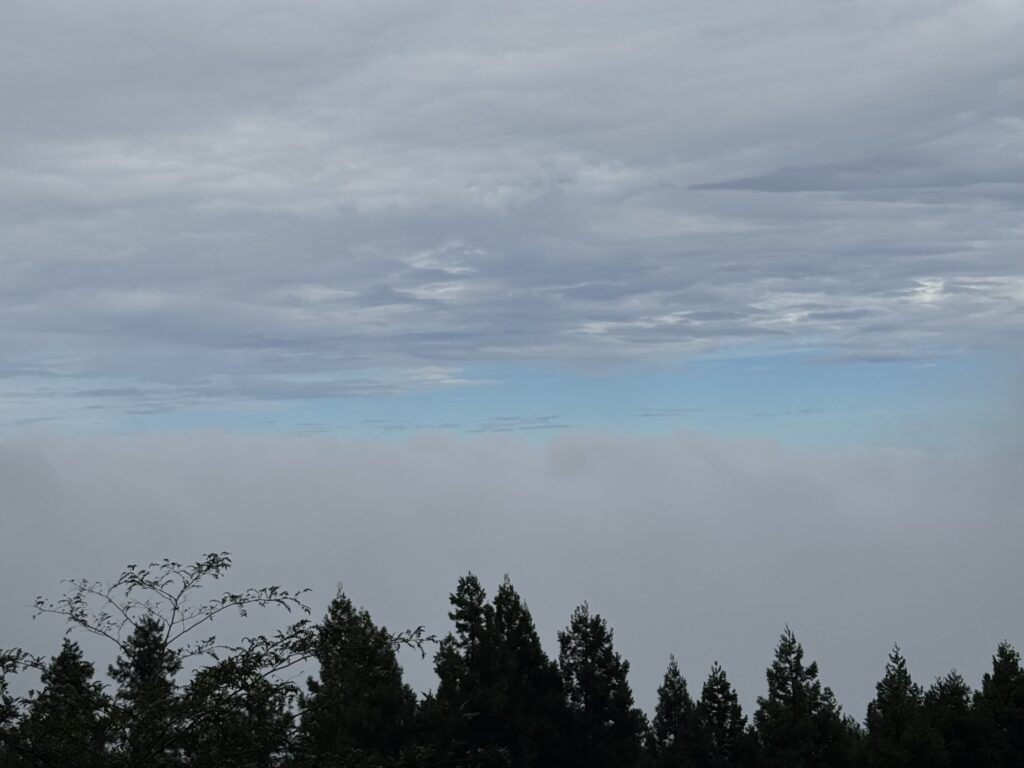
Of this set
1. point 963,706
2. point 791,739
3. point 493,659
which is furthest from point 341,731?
point 963,706

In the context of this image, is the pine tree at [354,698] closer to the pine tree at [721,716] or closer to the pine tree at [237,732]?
A: the pine tree at [237,732]

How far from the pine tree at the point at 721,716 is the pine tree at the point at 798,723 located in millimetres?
1598

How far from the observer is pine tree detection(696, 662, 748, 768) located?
4197cm

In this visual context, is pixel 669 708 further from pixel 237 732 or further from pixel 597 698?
pixel 237 732

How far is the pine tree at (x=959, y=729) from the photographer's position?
4156cm

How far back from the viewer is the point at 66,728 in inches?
552

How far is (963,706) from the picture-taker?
43.1m

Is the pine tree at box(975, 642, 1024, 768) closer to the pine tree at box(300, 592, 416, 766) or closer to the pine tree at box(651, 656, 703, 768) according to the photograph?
the pine tree at box(651, 656, 703, 768)

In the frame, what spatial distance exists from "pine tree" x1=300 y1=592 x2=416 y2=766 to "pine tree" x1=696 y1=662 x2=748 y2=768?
478 inches

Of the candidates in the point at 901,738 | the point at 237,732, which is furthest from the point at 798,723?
the point at 237,732

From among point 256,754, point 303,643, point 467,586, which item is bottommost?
point 256,754

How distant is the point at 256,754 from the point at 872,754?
96.8 feet

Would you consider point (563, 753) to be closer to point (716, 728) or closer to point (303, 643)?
point (716, 728)

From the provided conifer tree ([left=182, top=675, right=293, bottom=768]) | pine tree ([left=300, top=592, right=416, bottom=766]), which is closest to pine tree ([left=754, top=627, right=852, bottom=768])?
pine tree ([left=300, top=592, right=416, bottom=766])
